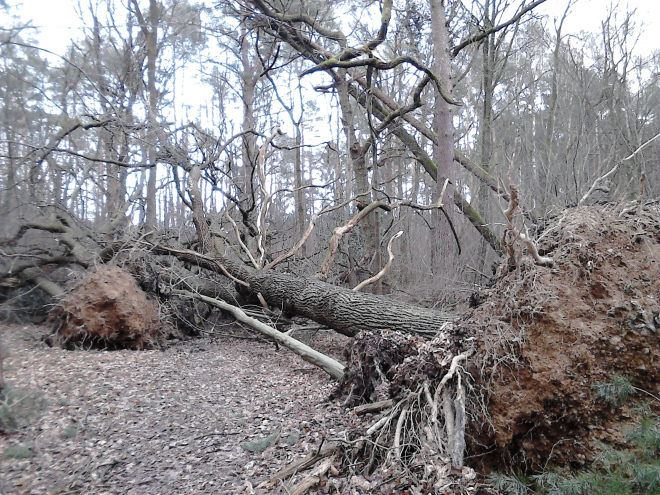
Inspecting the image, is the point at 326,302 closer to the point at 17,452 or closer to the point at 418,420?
the point at 418,420

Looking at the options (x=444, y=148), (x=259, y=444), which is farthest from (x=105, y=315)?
(x=444, y=148)

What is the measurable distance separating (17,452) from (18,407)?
51 centimetres

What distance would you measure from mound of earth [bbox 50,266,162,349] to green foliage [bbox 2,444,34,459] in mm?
2841

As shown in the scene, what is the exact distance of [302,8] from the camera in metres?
8.66

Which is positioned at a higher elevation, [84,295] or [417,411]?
[84,295]

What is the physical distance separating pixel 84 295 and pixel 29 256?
170 centimetres

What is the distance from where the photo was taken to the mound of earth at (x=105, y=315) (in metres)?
5.98

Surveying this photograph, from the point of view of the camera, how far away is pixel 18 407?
3.64 m

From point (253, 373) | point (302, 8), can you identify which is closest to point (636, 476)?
point (253, 373)

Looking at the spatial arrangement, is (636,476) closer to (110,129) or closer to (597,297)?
(597,297)

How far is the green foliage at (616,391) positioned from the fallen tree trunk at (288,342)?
2.44 meters

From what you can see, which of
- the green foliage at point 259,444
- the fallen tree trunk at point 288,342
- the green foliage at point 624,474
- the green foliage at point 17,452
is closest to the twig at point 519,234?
the green foliage at point 624,474

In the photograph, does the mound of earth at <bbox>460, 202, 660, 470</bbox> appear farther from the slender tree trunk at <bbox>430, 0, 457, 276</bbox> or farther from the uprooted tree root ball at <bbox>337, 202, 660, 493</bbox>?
the slender tree trunk at <bbox>430, 0, 457, 276</bbox>

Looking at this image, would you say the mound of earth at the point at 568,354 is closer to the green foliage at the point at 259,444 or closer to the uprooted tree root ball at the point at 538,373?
the uprooted tree root ball at the point at 538,373
